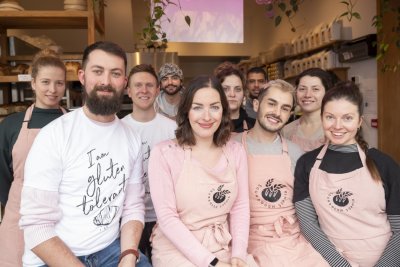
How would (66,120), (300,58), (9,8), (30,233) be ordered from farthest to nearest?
(300,58)
(9,8)
(66,120)
(30,233)

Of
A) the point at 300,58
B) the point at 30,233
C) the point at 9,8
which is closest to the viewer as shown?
the point at 30,233

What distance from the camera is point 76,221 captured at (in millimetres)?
1493

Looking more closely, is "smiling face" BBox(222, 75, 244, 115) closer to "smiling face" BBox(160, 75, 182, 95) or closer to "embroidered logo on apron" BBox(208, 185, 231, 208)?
"smiling face" BBox(160, 75, 182, 95)

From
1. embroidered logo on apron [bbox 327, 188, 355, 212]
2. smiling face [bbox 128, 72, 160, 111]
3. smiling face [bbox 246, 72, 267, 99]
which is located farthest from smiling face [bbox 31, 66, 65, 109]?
smiling face [bbox 246, 72, 267, 99]

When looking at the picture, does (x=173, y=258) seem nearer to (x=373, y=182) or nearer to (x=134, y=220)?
(x=134, y=220)

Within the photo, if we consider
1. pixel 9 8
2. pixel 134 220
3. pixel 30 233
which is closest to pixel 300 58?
pixel 9 8

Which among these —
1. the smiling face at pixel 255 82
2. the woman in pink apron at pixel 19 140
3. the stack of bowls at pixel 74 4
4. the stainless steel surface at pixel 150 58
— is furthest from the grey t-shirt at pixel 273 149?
the stainless steel surface at pixel 150 58

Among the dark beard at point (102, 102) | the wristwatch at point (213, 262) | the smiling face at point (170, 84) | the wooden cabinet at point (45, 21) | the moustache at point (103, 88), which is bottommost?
the wristwatch at point (213, 262)

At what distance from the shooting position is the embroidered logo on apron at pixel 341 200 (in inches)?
64.0

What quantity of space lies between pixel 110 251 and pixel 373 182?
1.14 meters

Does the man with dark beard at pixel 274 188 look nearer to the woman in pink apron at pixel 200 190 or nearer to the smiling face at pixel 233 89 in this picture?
the woman in pink apron at pixel 200 190

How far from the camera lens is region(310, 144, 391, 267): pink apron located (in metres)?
1.61

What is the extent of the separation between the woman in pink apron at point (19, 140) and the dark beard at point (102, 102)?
0.42 m

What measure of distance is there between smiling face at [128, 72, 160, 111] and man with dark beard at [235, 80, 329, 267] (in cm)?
56
